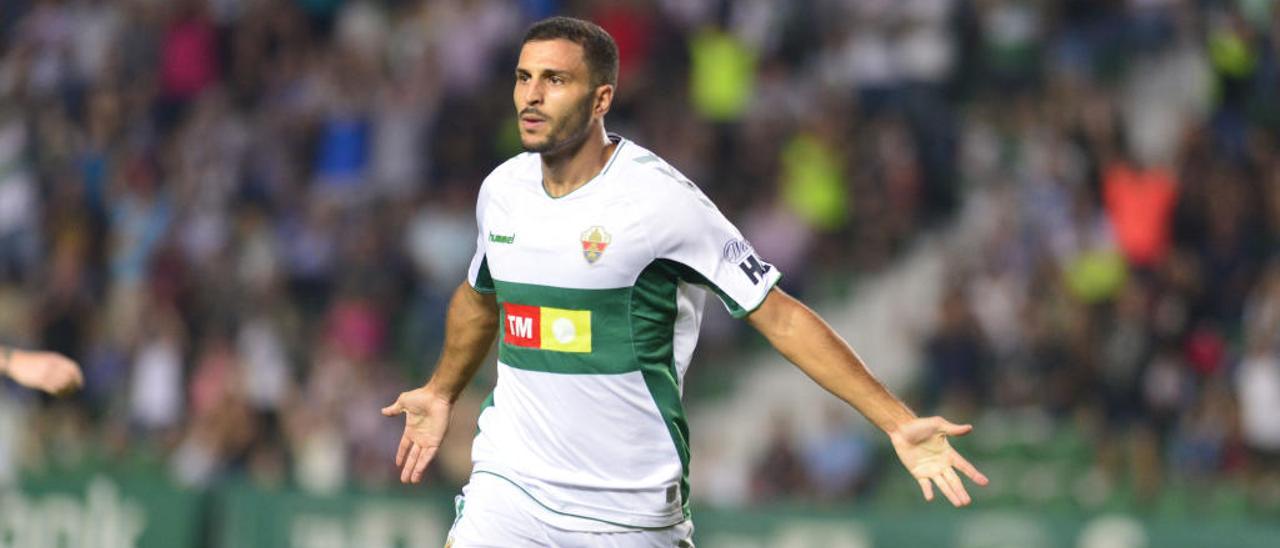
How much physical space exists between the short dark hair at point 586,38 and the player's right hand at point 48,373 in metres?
1.85

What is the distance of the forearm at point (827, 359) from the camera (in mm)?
6051

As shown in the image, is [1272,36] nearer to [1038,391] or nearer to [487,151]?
[1038,391]

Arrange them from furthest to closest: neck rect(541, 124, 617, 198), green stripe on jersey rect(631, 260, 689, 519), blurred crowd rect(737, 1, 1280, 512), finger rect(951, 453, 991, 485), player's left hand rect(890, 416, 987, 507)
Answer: blurred crowd rect(737, 1, 1280, 512)
neck rect(541, 124, 617, 198)
green stripe on jersey rect(631, 260, 689, 519)
player's left hand rect(890, 416, 987, 507)
finger rect(951, 453, 991, 485)

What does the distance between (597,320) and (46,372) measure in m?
1.81

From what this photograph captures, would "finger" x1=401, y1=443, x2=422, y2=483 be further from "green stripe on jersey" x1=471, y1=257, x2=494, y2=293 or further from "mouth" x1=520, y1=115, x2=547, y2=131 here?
"mouth" x1=520, y1=115, x2=547, y2=131

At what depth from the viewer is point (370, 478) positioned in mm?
13617

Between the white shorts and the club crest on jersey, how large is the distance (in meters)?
0.81

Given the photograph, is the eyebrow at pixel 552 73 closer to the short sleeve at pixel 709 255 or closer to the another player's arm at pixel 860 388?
the short sleeve at pixel 709 255

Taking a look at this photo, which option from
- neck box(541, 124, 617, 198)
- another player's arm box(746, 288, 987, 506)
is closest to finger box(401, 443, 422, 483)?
neck box(541, 124, 617, 198)

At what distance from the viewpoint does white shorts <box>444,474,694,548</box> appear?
6.30 metres

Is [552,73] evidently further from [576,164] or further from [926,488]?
[926,488]

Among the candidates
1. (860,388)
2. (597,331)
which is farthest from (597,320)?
(860,388)

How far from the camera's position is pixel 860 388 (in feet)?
19.9

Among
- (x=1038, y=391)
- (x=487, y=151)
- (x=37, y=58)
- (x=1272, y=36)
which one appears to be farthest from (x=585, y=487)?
(x=37, y=58)
